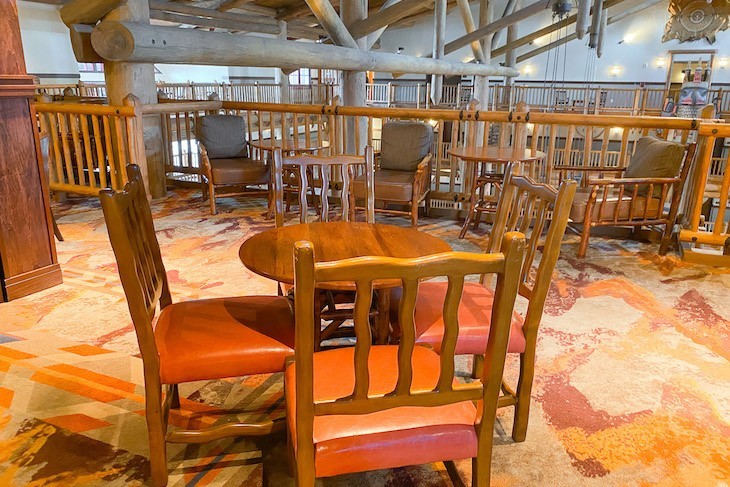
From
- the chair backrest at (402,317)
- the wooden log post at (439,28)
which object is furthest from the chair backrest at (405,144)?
the wooden log post at (439,28)

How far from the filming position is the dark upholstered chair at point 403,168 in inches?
179

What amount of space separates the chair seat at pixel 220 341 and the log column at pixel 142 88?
375 centimetres

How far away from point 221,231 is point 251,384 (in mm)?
2583

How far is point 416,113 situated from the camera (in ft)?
16.0

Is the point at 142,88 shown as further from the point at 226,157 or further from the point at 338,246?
the point at 338,246

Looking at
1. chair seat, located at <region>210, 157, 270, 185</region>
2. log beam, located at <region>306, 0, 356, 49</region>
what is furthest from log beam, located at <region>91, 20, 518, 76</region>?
chair seat, located at <region>210, 157, 270, 185</region>

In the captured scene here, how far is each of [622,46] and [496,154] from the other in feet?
49.2

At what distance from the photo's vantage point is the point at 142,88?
5.46 metres

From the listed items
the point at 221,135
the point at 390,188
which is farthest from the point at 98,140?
the point at 390,188

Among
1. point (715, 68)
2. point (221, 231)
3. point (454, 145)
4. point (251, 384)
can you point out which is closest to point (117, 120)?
point (221, 231)

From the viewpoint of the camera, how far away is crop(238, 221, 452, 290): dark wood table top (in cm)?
186

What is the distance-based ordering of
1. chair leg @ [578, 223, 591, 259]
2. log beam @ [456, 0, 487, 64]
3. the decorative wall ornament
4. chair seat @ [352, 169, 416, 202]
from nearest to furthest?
chair leg @ [578, 223, 591, 259] < chair seat @ [352, 169, 416, 202] < log beam @ [456, 0, 487, 64] < the decorative wall ornament

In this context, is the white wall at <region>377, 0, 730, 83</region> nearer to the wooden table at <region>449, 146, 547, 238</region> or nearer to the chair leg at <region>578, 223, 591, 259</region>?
the wooden table at <region>449, 146, 547, 238</region>

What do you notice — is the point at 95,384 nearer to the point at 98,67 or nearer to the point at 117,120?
the point at 117,120
